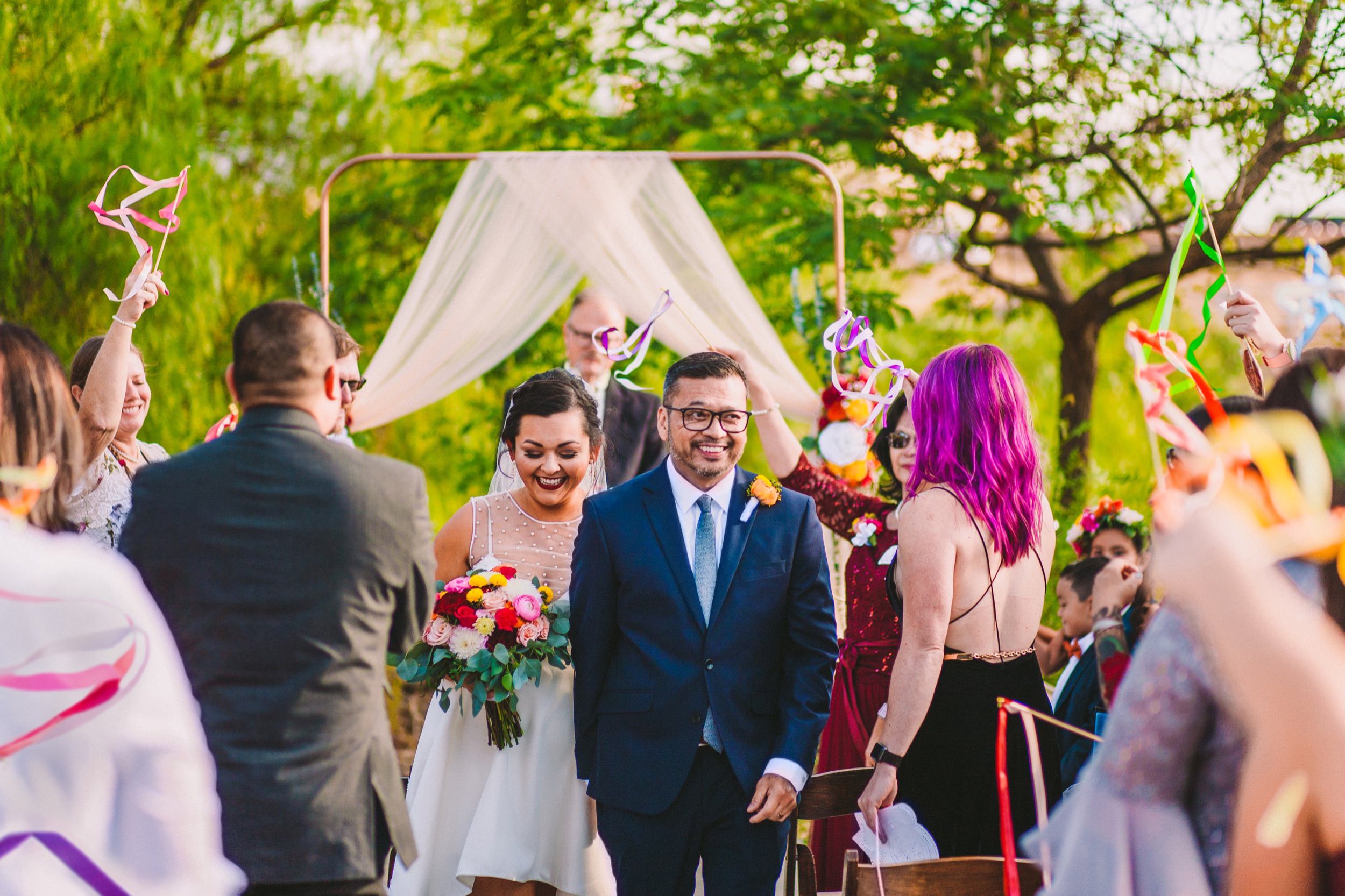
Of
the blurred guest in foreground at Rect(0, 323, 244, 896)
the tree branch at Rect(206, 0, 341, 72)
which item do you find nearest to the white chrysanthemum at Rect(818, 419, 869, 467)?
the blurred guest in foreground at Rect(0, 323, 244, 896)

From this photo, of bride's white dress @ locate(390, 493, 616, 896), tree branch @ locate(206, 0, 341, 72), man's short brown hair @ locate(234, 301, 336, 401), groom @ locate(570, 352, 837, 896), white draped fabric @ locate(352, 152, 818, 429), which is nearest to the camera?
man's short brown hair @ locate(234, 301, 336, 401)

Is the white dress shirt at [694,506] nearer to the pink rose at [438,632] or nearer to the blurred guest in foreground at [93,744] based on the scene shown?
the pink rose at [438,632]

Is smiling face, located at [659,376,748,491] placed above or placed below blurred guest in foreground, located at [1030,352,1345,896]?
above

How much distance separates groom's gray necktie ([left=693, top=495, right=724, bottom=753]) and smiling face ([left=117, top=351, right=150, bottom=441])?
179cm

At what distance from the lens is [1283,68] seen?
247 inches

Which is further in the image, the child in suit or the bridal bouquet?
the child in suit

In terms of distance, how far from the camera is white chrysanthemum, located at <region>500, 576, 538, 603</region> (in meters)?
3.31

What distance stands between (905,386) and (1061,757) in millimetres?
1283

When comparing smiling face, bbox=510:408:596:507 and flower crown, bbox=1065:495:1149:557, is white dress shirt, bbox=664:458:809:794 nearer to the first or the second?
smiling face, bbox=510:408:596:507

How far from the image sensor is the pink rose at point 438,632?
131 inches

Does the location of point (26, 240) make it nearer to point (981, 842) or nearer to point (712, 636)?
point (712, 636)

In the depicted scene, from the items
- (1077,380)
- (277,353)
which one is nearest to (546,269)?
(277,353)

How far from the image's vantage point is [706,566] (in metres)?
3.10

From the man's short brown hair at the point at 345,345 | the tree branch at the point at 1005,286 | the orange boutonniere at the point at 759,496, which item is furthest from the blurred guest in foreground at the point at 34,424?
the tree branch at the point at 1005,286
